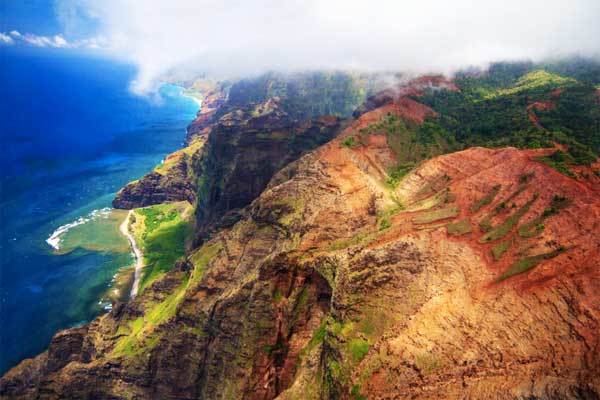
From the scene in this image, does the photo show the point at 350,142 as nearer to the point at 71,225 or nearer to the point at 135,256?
the point at 135,256

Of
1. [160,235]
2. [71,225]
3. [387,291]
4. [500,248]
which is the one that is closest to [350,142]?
[387,291]

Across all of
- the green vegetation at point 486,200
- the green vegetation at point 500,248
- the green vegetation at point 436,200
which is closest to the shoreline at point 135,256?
the green vegetation at point 436,200

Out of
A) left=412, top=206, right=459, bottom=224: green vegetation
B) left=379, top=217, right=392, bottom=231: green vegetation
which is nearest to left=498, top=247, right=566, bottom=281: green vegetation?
left=412, top=206, right=459, bottom=224: green vegetation

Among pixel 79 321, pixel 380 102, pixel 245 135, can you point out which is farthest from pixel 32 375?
pixel 380 102

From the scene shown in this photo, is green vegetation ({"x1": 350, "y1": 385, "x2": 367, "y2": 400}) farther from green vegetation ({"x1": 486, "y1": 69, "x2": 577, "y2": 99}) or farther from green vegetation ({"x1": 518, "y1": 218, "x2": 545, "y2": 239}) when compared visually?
green vegetation ({"x1": 486, "y1": 69, "x2": 577, "y2": 99})

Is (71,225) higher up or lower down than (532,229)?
lower down

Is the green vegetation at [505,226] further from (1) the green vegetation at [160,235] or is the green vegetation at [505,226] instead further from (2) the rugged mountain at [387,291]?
(1) the green vegetation at [160,235]
